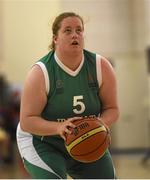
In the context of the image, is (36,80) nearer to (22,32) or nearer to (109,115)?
(109,115)

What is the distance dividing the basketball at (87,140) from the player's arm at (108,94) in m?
0.19

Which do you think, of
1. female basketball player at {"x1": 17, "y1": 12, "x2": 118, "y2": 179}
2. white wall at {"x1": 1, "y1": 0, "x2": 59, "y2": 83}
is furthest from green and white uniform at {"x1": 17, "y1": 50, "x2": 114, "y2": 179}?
white wall at {"x1": 1, "y1": 0, "x2": 59, "y2": 83}

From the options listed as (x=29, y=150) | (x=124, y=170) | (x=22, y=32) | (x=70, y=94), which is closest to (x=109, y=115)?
(x=70, y=94)

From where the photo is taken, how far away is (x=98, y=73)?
2504 mm

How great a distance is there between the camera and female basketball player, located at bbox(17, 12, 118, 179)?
2373mm

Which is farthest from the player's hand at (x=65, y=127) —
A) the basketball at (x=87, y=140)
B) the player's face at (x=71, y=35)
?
the player's face at (x=71, y=35)

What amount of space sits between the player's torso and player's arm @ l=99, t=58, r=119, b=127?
0.05 meters

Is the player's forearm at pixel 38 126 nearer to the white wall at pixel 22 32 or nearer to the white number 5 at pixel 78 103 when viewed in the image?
the white number 5 at pixel 78 103

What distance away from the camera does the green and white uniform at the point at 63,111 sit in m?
2.40

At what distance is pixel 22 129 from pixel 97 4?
701cm

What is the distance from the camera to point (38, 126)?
2.32 meters

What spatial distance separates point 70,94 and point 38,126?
10.1 inches

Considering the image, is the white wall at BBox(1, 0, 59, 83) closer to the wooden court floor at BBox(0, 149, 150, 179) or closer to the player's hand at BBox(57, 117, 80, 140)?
the wooden court floor at BBox(0, 149, 150, 179)

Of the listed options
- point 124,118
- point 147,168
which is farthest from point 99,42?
point 147,168
